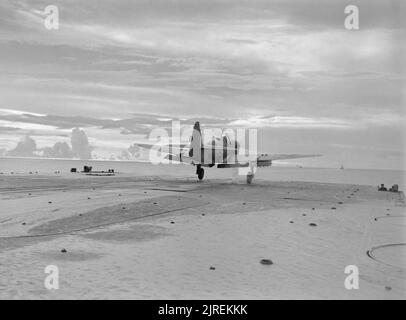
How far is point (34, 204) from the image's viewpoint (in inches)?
820

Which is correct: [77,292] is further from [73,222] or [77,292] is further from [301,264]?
[73,222]

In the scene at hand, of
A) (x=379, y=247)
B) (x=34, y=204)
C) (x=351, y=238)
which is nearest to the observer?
(x=379, y=247)

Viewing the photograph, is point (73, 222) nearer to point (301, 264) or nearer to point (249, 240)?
point (249, 240)

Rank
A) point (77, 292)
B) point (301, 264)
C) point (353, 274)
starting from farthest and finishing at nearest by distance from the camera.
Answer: point (301, 264) < point (353, 274) < point (77, 292)

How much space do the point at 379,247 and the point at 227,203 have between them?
1223 centimetres

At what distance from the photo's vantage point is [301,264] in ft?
34.3

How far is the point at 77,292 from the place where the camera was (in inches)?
302

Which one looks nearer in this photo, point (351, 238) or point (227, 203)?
point (351, 238)

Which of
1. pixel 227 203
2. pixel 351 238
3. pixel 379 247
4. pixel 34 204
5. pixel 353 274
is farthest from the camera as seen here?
pixel 227 203
